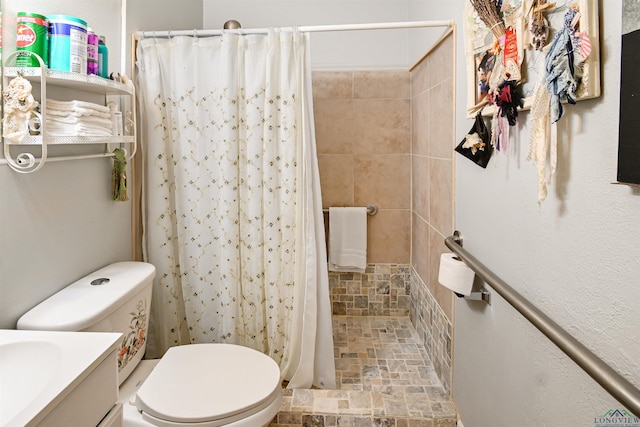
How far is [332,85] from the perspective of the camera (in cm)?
282

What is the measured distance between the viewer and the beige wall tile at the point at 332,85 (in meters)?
2.81

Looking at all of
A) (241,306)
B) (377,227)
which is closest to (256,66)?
(241,306)

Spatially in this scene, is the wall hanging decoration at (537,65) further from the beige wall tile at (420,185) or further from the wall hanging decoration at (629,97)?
the beige wall tile at (420,185)

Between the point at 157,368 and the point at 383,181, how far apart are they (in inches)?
69.0

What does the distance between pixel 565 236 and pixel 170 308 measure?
171 centimetres

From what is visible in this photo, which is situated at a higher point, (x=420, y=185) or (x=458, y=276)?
(x=420, y=185)

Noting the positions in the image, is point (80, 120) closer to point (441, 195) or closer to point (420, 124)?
point (441, 195)

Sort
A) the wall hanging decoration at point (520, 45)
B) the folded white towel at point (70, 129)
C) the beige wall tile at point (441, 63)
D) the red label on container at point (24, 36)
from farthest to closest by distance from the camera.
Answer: the beige wall tile at point (441, 63), the folded white towel at point (70, 129), the red label on container at point (24, 36), the wall hanging decoration at point (520, 45)

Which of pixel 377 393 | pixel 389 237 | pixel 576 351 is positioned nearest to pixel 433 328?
pixel 377 393

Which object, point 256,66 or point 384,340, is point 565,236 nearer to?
point 256,66

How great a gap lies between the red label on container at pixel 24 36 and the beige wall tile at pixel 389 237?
6.64 feet

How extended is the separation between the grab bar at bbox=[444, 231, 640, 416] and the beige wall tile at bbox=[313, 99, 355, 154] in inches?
64.8

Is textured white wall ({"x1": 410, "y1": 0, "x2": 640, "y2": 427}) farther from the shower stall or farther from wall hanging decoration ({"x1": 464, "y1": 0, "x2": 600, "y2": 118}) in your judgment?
the shower stall

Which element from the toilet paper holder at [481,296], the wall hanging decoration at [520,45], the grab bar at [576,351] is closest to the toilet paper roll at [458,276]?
the toilet paper holder at [481,296]
